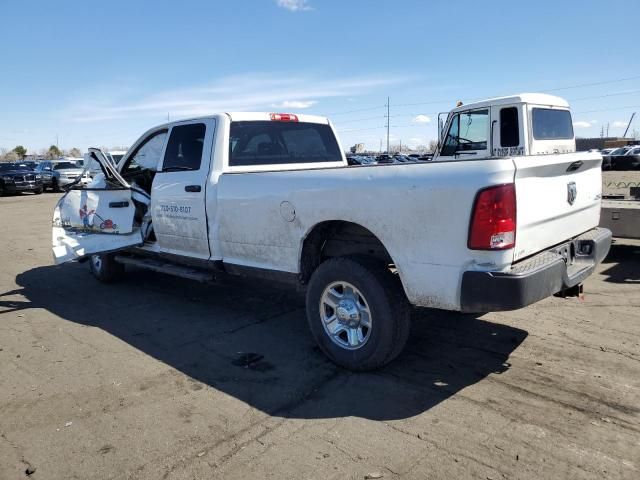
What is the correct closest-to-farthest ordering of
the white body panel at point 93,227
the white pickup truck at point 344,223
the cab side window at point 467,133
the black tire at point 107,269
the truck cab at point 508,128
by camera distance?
the white pickup truck at point 344,223, the white body panel at point 93,227, the black tire at point 107,269, the truck cab at point 508,128, the cab side window at point 467,133

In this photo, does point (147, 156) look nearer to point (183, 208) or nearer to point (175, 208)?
point (175, 208)

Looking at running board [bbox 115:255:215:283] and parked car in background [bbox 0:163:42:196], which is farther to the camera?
parked car in background [bbox 0:163:42:196]

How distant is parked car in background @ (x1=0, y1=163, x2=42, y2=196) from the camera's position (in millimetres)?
27234

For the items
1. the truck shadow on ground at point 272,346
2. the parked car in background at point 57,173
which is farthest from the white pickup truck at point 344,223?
the parked car in background at point 57,173

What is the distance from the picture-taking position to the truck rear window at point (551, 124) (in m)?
8.50

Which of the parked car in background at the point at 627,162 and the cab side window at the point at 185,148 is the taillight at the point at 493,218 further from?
the parked car in background at the point at 627,162

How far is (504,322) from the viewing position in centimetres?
502

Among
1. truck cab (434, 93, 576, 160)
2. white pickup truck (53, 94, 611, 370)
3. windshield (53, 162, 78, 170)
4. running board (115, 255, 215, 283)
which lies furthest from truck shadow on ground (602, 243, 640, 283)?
windshield (53, 162, 78, 170)

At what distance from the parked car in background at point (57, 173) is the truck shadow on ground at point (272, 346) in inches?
953

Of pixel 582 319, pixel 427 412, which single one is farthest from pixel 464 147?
pixel 427 412

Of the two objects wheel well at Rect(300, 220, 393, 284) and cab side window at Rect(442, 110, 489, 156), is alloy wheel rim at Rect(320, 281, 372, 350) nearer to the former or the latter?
wheel well at Rect(300, 220, 393, 284)

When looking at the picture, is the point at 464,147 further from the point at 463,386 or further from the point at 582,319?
the point at 463,386

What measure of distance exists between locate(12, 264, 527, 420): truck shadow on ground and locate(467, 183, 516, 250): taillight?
114 centimetres

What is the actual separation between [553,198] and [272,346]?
2.61 meters
